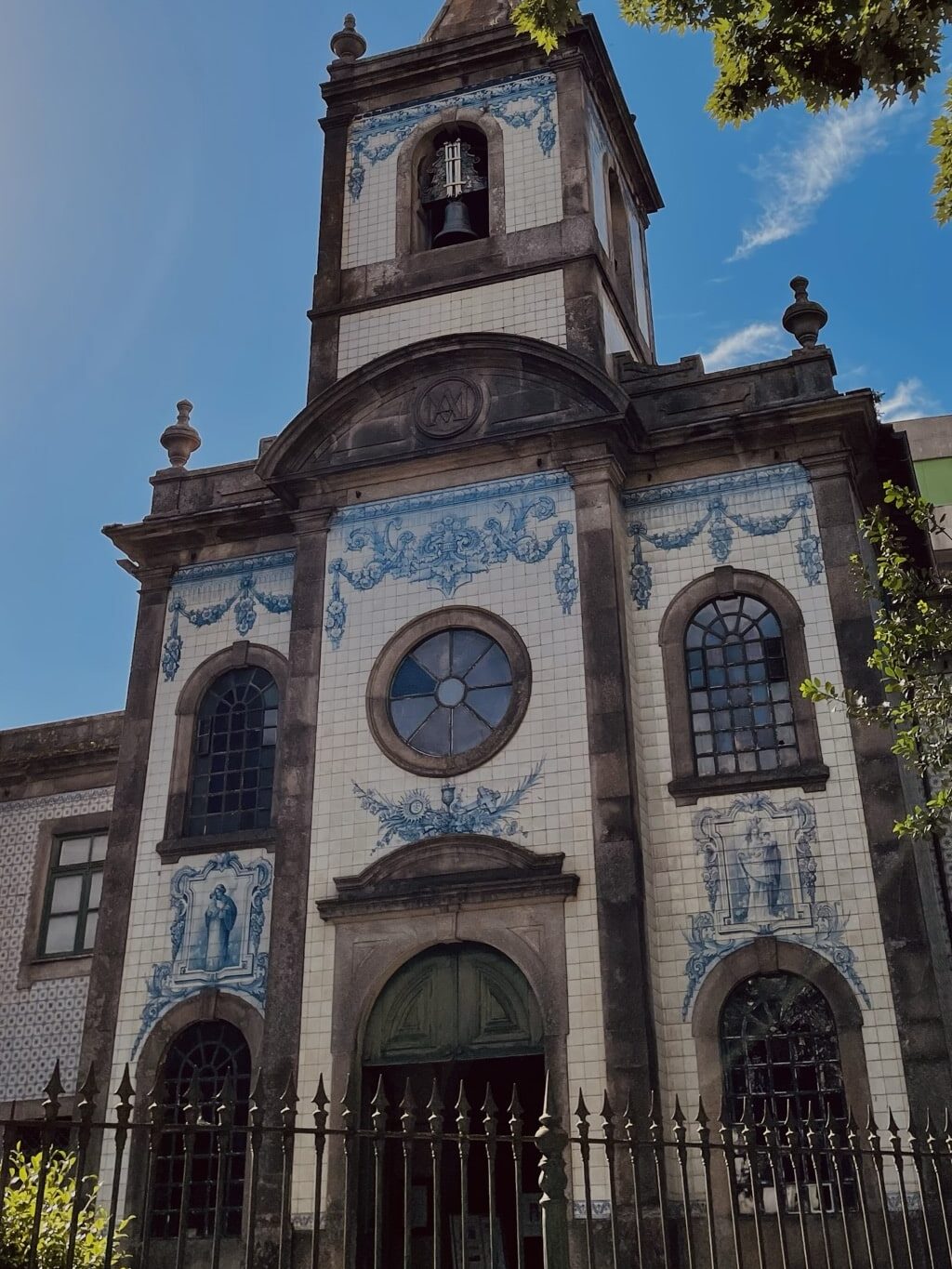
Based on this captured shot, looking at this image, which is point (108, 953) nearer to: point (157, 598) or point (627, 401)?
point (157, 598)

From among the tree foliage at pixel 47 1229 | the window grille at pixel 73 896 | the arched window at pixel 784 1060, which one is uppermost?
the window grille at pixel 73 896

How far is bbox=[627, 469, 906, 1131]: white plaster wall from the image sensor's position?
482 inches

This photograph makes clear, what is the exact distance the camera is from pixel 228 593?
16.4 metres

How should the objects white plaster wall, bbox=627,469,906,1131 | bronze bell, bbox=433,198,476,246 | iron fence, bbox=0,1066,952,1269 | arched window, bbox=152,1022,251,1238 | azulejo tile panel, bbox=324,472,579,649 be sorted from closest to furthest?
iron fence, bbox=0,1066,952,1269 < white plaster wall, bbox=627,469,906,1131 < arched window, bbox=152,1022,251,1238 < azulejo tile panel, bbox=324,472,579,649 < bronze bell, bbox=433,198,476,246

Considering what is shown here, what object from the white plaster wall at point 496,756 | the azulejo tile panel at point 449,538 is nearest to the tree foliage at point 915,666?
the white plaster wall at point 496,756

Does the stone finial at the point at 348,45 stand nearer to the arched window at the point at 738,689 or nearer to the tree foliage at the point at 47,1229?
the arched window at the point at 738,689

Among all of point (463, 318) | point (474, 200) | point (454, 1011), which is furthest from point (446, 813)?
point (474, 200)

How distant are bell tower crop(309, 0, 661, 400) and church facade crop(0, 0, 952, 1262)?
0.18 feet

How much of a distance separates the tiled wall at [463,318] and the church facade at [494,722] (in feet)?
0.17

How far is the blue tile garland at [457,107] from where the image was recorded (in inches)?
680

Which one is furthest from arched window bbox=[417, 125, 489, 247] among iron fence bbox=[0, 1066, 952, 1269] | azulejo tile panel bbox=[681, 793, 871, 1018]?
iron fence bbox=[0, 1066, 952, 1269]

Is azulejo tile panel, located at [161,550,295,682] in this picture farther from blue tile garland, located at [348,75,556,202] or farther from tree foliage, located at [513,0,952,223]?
tree foliage, located at [513,0,952,223]

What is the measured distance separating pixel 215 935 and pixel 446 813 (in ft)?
9.33

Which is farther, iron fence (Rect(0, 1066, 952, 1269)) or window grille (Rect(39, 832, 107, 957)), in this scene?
window grille (Rect(39, 832, 107, 957))
